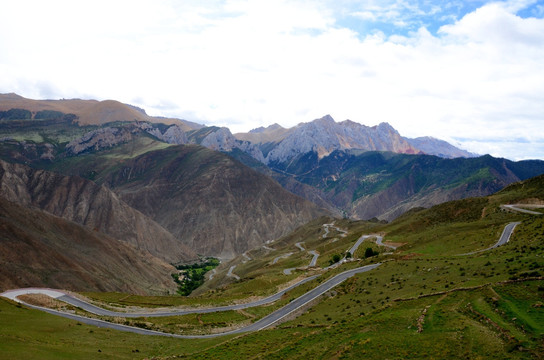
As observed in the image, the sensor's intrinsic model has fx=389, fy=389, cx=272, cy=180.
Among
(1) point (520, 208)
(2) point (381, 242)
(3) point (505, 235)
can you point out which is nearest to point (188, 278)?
(2) point (381, 242)

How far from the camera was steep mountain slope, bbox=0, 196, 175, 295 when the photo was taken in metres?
90.9

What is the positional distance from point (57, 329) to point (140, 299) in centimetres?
2898

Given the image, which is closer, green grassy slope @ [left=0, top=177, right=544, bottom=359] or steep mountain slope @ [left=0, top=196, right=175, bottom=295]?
green grassy slope @ [left=0, top=177, right=544, bottom=359]

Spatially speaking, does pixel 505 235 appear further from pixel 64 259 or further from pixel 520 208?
pixel 64 259

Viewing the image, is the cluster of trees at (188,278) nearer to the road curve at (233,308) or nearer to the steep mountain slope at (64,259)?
the steep mountain slope at (64,259)

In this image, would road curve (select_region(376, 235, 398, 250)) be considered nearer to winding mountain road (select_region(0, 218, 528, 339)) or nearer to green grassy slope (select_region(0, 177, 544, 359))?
winding mountain road (select_region(0, 218, 528, 339))

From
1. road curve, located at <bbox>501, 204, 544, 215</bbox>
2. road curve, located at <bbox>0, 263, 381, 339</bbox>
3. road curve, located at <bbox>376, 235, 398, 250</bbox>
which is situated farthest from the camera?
road curve, located at <bbox>376, 235, 398, 250</bbox>

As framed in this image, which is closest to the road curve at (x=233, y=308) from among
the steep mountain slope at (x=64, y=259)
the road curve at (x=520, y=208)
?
the steep mountain slope at (x=64, y=259)

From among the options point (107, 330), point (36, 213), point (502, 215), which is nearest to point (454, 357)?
point (107, 330)

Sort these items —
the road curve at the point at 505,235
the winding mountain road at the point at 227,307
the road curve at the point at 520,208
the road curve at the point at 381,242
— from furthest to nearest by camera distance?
the road curve at the point at 381,242 → the road curve at the point at 520,208 → the road curve at the point at 505,235 → the winding mountain road at the point at 227,307

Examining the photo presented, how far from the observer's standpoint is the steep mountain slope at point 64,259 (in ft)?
298

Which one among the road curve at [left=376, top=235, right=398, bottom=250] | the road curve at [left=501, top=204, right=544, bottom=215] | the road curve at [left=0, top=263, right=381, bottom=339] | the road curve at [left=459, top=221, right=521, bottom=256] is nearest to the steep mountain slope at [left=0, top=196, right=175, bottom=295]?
the road curve at [left=0, top=263, right=381, bottom=339]

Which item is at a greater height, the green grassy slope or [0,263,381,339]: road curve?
the green grassy slope

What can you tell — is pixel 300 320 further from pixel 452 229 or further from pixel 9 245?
pixel 9 245
